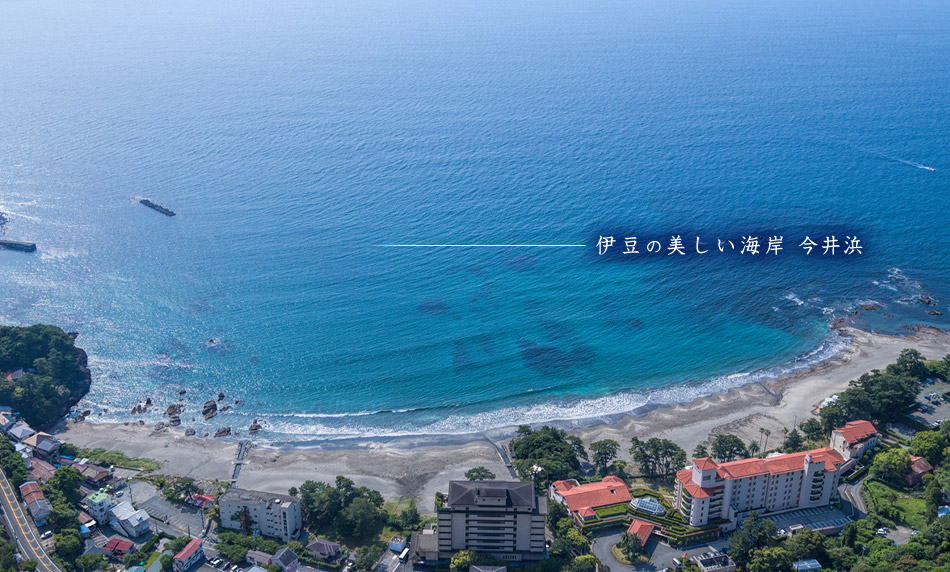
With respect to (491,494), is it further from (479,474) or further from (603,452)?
(603,452)

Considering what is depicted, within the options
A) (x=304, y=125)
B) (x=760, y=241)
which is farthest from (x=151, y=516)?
(x=304, y=125)

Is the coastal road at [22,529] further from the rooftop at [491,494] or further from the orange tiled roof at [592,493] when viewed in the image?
the orange tiled roof at [592,493]

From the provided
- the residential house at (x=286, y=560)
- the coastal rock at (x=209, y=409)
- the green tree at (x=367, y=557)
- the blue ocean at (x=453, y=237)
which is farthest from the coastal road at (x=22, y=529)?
the green tree at (x=367, y=557)

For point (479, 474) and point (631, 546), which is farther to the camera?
point (479, 474)

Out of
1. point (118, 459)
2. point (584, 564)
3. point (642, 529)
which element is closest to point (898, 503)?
point (642, 529)

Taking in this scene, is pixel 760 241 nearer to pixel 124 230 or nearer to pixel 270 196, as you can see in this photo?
pixel 270 196

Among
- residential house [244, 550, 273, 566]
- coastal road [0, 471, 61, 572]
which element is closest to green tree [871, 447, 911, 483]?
residential house [244, 550, 273, 566]

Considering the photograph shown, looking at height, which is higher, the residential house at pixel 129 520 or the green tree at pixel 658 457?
the green tree at pixel 658 457

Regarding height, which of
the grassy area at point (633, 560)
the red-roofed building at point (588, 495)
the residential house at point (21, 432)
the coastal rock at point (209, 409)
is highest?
the residential house at point (21, 432)
